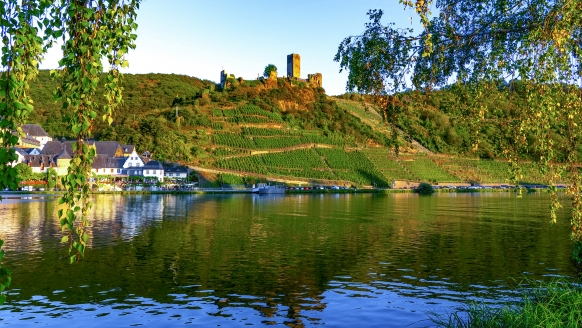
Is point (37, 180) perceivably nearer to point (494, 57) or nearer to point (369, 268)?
point (369, 268)

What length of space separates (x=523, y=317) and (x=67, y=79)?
11.0 meters

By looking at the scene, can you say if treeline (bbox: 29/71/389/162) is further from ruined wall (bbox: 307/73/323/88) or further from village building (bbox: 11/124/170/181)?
village building (bbox: 11/124/170/181)

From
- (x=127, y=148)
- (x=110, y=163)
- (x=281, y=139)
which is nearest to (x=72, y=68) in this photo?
(x=110, y=163)

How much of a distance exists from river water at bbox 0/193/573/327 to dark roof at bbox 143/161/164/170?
65391 mm

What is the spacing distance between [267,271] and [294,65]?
156 meters

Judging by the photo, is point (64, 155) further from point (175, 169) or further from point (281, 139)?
point (281, 139)

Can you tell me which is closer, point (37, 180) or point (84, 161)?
point (84, 161)

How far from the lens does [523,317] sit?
11.9 m

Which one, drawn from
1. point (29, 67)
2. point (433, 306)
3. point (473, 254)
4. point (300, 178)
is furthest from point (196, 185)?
point (29, 67)

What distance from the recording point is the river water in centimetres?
1659

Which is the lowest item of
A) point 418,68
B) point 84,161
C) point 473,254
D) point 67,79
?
point 473,254

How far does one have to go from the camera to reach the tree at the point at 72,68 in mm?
5340

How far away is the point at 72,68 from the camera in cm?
611

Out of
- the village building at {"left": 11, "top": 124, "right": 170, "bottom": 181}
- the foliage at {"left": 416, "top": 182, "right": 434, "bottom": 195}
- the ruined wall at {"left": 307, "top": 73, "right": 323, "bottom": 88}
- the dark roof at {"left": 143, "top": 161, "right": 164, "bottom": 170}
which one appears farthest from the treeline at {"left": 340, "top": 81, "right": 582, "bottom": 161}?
the ruined wall at {"left": 307, "top": 73, "right": 323, "bottom": 88}
